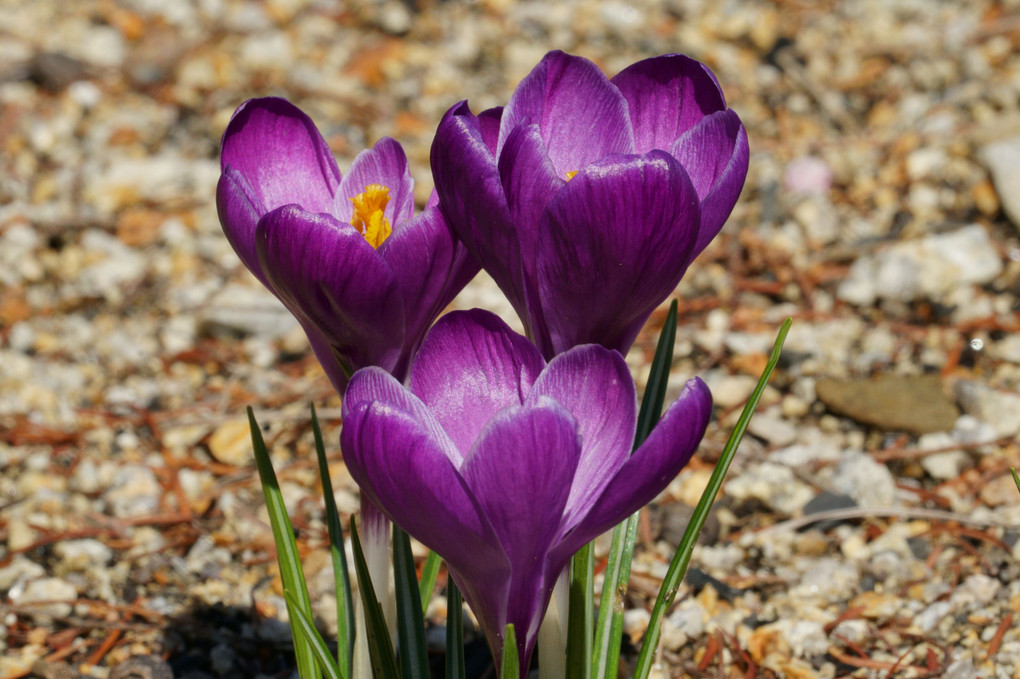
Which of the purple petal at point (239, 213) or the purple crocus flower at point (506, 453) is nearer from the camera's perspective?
the purple crocus flower at point (506, 453)

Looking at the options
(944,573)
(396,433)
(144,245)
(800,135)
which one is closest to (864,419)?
(944,573)

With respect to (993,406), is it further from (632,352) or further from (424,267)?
(424,267)

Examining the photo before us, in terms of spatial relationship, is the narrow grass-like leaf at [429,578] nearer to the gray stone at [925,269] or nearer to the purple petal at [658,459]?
the purple petal at [658,459]

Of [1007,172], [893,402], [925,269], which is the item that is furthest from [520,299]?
[1007,172]

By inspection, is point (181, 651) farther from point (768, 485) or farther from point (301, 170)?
point (768, 485)

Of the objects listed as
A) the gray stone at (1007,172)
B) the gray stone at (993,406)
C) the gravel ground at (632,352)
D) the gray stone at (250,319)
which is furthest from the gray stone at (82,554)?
the gray stone at (1007,172)

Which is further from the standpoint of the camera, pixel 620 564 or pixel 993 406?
pixel 993 406

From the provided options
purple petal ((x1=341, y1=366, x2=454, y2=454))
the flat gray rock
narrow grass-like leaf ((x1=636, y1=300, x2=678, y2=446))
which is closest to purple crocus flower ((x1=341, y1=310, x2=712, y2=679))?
purple petal ((x1=341, y1=366, x2=454, y2=454))

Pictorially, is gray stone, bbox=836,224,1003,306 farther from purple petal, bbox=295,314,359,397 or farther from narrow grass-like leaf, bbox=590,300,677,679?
purple petal, bbox=295,314,359,397
